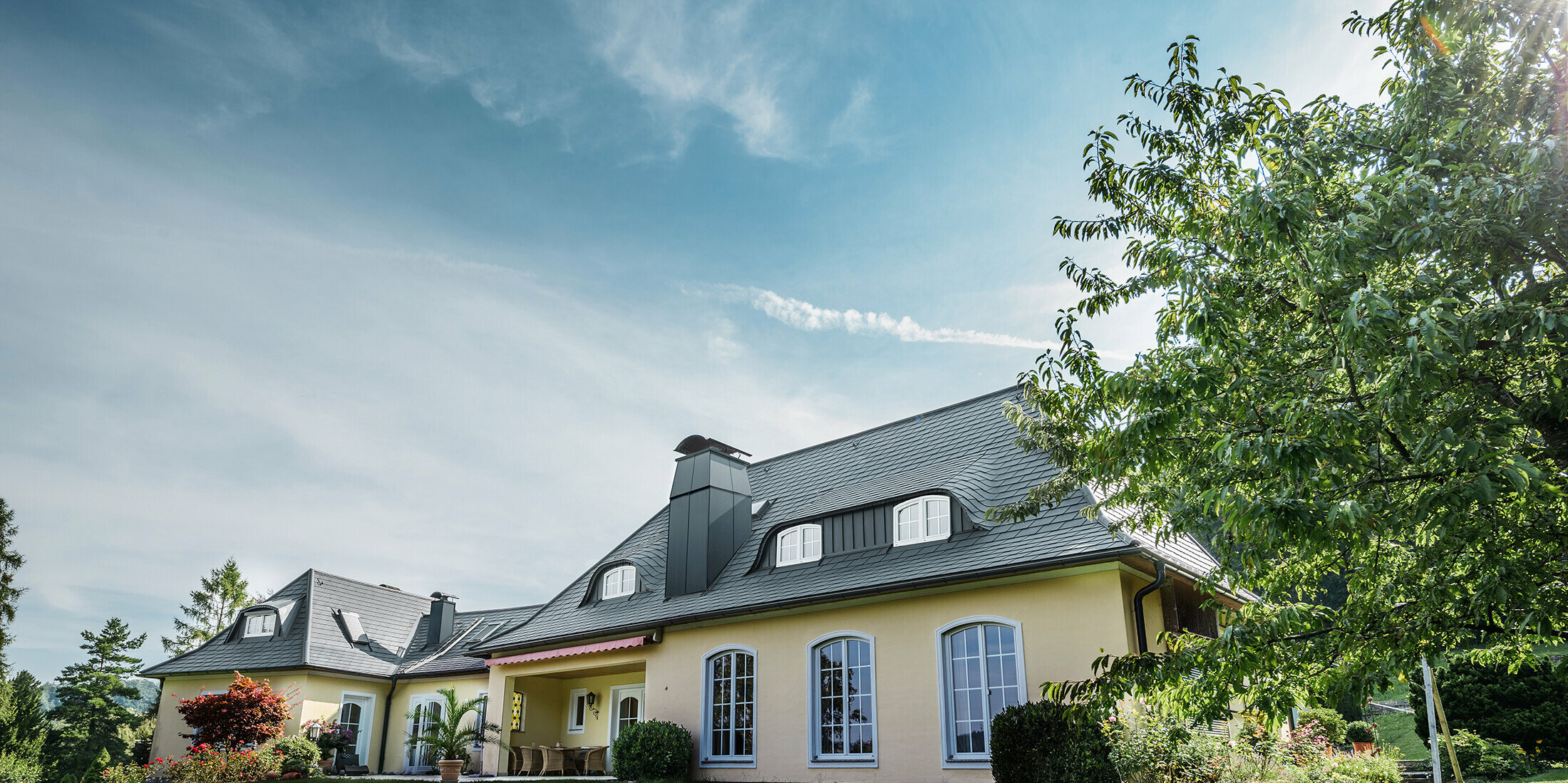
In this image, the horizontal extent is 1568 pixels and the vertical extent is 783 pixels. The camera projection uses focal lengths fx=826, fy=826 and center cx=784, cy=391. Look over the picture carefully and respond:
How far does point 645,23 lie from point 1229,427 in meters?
7.88

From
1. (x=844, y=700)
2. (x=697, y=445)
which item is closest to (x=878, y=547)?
(x=844, y=700)

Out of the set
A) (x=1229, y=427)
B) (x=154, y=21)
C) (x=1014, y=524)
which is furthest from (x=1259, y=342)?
(x=154, y=21)

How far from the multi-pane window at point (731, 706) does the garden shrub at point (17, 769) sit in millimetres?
16159

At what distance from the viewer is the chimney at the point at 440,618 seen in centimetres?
2905

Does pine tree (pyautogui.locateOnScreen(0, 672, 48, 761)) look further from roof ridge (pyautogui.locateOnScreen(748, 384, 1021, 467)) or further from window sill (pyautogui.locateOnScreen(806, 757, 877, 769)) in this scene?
window sill (pyautogui.locateOnScreen(806, 757, 877, 769))

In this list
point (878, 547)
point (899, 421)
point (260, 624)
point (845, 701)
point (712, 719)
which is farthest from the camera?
point (260, 624)

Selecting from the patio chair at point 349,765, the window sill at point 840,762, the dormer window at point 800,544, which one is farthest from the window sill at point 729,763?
the patio chair at point 349,765

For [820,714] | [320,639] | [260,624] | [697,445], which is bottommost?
[820,714]

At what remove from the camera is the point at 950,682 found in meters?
13.1

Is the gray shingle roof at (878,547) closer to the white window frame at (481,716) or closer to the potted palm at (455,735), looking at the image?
the potted palm at (455,735)

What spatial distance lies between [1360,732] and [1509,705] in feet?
11.3

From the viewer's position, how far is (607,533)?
74.6ft

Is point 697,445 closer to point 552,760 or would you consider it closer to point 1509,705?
point 552,760

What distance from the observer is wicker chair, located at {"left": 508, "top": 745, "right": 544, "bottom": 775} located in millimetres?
19906
